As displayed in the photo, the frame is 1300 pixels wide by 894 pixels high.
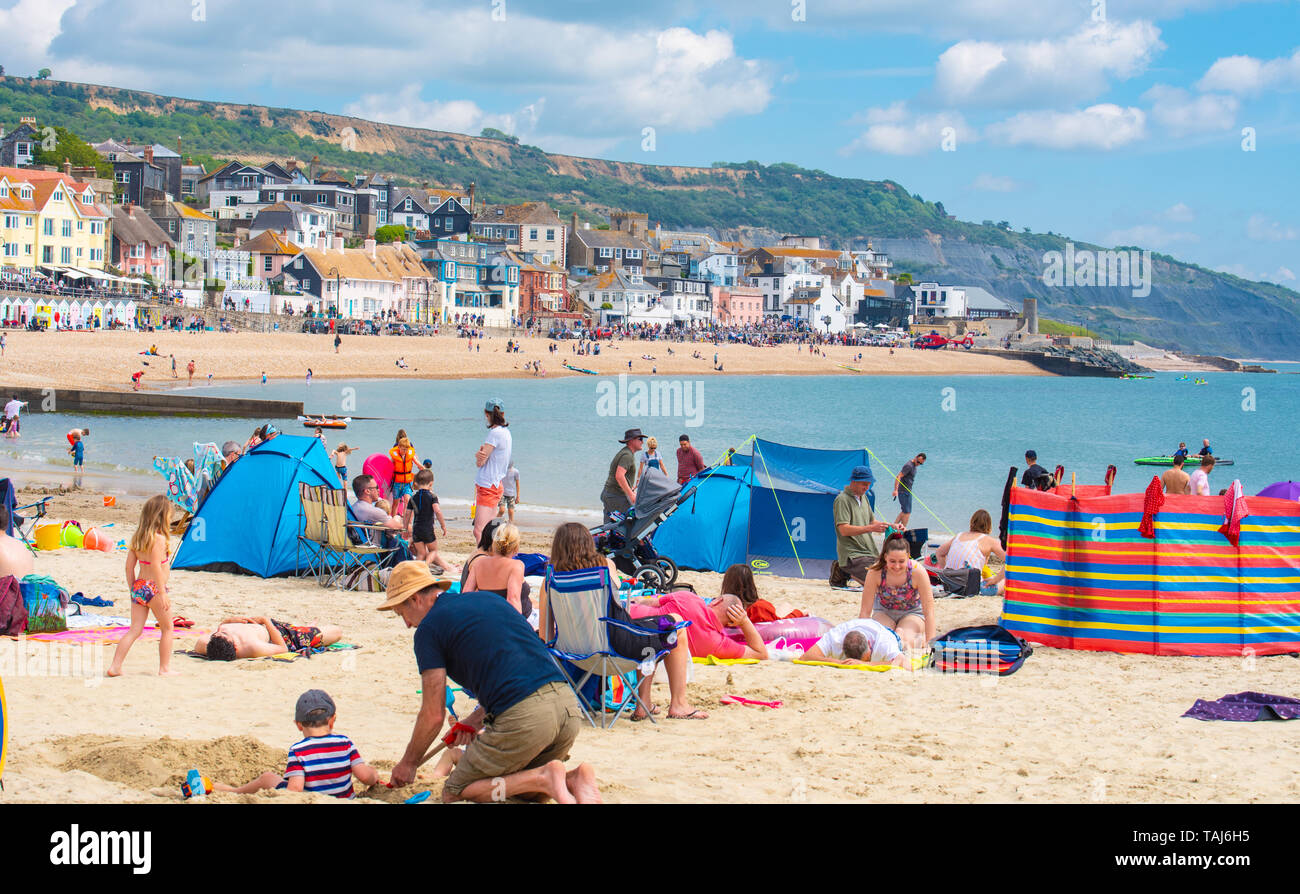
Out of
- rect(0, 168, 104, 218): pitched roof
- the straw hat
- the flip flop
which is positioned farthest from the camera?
rect(0, 168, 104, 218): pitched roof

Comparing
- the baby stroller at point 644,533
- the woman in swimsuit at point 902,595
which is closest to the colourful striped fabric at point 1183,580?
the woman in swimsuit at point 902,595

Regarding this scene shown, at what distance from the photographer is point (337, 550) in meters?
11.2

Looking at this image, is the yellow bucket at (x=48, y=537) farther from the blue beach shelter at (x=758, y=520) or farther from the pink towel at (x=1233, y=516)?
the pink towel at (x=1233, y=516)

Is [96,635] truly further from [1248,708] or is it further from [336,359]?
[336,359]

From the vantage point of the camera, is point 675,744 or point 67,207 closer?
point 675,744

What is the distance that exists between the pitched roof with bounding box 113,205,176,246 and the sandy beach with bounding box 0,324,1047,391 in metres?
19.2

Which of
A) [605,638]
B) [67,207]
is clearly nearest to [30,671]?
[605,638]

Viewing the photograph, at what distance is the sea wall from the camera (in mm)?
36188

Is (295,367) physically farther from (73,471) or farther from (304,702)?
(304,702)

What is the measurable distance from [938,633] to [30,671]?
21.6ft

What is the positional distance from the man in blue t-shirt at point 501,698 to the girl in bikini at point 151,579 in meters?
3.15

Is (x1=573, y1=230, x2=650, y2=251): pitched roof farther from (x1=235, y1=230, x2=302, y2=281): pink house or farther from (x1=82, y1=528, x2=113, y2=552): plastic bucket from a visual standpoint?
(x1=82, y1=528, x2=113, y2=552): plastic bucket

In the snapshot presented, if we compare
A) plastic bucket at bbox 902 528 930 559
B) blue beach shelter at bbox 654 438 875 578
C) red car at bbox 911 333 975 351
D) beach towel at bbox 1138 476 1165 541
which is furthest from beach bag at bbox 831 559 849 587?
red car at bbox 911 333 975 351

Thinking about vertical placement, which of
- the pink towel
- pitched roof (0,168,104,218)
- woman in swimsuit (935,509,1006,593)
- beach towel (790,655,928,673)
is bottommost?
beach towel (790,655,928,673)
